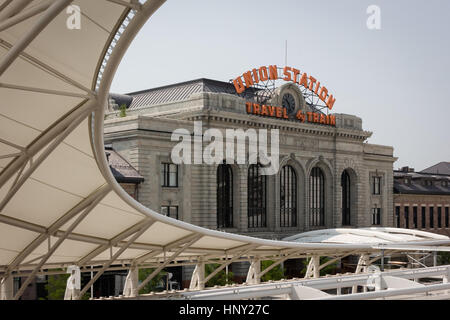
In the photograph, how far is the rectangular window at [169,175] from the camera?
55156 mm

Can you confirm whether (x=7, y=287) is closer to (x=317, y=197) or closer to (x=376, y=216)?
(x=317, y=197)

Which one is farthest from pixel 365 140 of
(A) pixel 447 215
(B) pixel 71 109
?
(B) pixel 71 109

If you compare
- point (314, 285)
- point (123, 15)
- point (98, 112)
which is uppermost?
point (123, 15)

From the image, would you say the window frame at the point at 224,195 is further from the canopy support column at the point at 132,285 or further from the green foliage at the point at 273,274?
the canopy support column at the point at 132,285

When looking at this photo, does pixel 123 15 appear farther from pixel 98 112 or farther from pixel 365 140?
pixel 365 140

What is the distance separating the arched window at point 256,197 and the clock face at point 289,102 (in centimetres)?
728

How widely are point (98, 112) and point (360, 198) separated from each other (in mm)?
→ 65080

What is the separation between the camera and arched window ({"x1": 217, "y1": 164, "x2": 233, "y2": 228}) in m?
59.9

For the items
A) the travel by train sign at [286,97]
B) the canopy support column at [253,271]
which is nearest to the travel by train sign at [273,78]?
the travel by train sign at [286,97]

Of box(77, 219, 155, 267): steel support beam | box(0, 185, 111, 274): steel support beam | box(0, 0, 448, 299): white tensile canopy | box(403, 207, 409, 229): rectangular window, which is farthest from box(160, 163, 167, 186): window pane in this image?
box(403, 207, 409, 229): rectangular window

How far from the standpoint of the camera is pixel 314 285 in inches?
804

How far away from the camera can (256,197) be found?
209 ft

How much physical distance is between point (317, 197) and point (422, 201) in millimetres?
20942

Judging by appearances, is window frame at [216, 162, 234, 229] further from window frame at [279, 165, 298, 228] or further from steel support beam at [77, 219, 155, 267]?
steel support beam at [77, 219, 155, 267]
